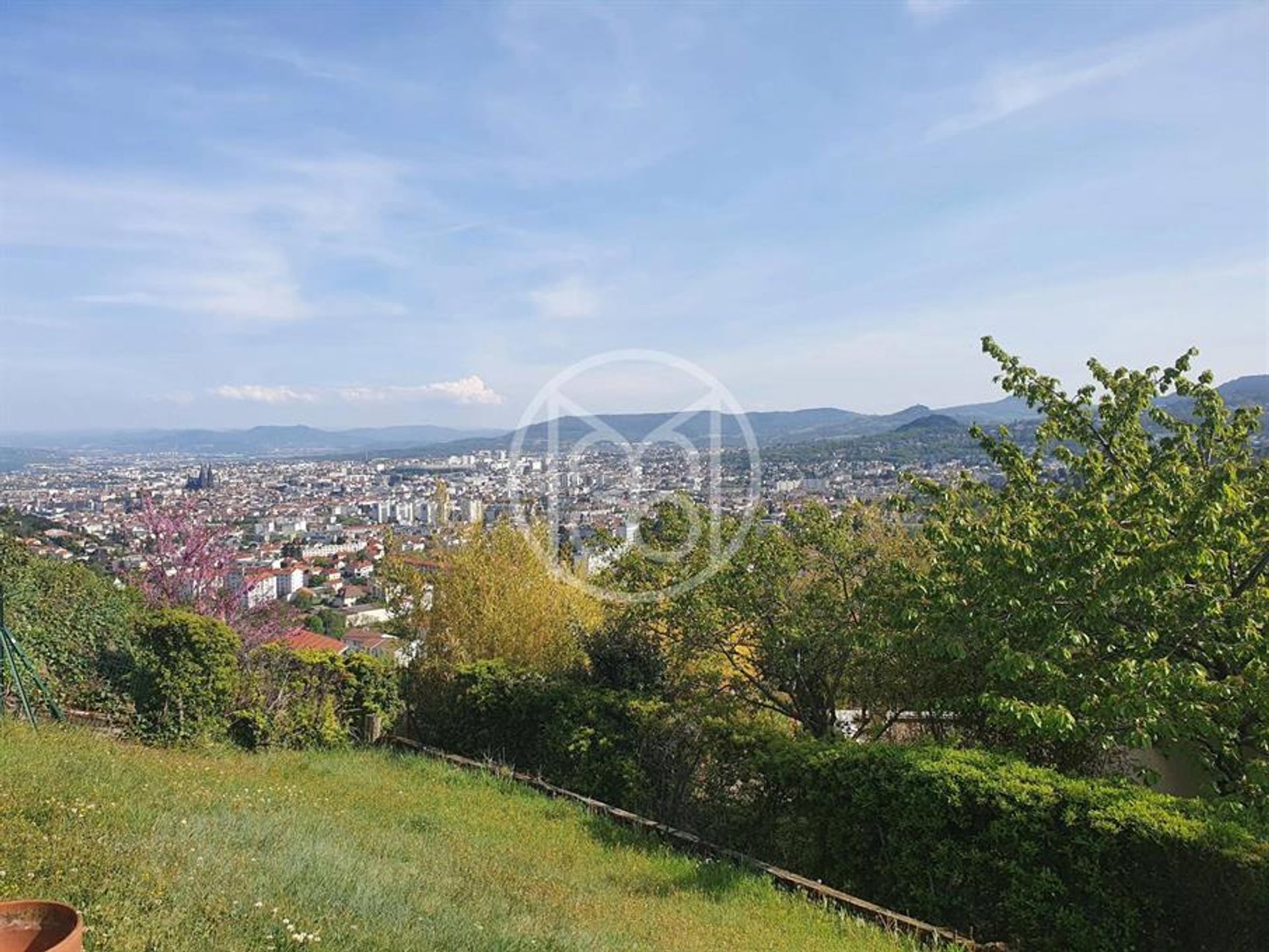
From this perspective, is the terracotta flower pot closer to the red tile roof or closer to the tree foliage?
the tree foliage

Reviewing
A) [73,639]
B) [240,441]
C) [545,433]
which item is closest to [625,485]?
[545,433]

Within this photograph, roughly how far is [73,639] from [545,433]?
7.93m

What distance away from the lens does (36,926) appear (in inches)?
97.0

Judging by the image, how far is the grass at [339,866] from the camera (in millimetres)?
3818

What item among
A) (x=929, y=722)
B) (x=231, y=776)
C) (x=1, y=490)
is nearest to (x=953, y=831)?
(x=929, y=722)

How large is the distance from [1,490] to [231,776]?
41.7 m

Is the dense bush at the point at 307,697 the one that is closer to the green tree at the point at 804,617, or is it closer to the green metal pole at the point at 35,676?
the green metal pole at the point at 35,676

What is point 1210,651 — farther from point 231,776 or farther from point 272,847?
point 231,776

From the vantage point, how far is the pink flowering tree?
47.1 feet

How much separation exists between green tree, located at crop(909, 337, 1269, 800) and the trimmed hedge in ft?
2.63

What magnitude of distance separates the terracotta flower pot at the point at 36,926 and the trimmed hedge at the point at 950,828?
581cm

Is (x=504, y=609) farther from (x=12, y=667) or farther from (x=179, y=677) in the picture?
(x=12, y=667)

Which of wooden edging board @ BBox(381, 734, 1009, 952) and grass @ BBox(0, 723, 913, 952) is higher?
grass @ BBox(0, 723, 913, 952)

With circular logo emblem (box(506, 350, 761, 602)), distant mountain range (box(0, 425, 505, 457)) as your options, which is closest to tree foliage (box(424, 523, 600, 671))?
circular logo emblem (box(506, 350, 761, 602))
